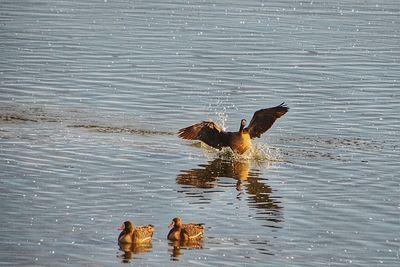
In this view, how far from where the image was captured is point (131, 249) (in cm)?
1698

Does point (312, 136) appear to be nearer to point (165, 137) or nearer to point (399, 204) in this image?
point (165, 137)

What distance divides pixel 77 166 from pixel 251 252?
5.35 metres

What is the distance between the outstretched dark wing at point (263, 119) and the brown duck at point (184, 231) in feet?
19.8

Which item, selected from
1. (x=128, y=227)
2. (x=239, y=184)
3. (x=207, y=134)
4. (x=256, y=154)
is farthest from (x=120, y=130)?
(x=128, y=227)

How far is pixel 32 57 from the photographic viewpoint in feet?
101

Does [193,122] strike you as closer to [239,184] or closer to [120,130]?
[120,130]

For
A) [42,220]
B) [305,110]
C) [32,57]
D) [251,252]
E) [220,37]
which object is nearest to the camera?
[251,252]

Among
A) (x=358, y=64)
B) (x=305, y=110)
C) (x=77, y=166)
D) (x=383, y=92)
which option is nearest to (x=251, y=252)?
(x=77, y=166)

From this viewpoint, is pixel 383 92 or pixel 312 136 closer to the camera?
pixel 312 136

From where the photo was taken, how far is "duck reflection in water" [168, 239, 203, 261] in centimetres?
1706

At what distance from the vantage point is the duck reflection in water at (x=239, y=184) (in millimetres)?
19312

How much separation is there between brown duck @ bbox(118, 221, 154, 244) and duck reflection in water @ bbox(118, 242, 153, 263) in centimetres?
7

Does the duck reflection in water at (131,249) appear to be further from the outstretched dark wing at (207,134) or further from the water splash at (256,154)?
the outstretched dark wing at (207,134)

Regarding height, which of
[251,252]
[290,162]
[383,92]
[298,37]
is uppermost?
[298,37]
